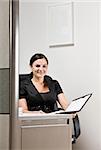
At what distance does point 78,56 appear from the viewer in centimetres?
294

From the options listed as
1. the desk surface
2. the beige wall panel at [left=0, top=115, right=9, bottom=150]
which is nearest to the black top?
the desk surface

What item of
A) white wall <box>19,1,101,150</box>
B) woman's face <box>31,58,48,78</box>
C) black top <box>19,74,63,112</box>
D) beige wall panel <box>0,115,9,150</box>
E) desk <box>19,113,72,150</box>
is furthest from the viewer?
white wall <box>19,1,101,150</box>

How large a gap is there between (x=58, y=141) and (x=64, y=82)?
1308 millimetres

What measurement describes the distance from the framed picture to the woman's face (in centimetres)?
50

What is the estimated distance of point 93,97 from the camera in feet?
9.40

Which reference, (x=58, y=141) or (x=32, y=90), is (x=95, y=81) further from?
(x=58, y=141)

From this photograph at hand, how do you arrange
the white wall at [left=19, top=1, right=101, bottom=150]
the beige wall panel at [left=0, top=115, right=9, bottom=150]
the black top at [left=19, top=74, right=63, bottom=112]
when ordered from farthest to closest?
the white wall at [left=19, top=1, right=101, bottom=150] < the black top at [left=19, top=74, right=63, bottom=112] < the beige wall panel at [left=0, top=115, right=9, bottom=150]

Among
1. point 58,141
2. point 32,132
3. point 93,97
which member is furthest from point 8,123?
point 93,97

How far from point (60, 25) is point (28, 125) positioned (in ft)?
5.33

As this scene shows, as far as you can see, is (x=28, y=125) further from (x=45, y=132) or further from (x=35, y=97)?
(x=35, y=97)

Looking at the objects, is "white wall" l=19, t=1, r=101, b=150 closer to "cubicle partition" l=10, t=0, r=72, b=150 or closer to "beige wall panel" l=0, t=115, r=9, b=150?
"cubicle partition" l=10, t=0, r=72, b=150

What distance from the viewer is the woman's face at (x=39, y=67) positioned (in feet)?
8.48

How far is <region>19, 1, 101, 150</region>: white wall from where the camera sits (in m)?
2.87

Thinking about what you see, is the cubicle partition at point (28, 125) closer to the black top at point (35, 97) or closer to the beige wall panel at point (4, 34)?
the beige wall panel at point (4, 34)
